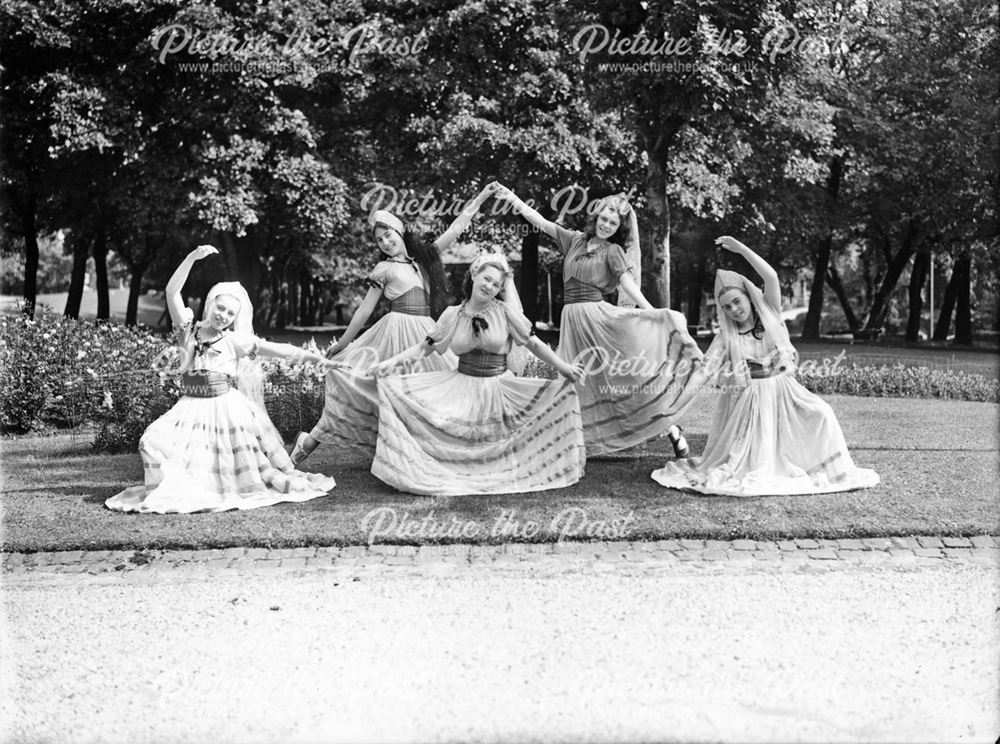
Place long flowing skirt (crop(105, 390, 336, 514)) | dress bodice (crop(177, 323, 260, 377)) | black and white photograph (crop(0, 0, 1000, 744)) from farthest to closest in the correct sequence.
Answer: dress bodice (crop(177, 323, 260, 377)) → long flowing skirt (crop(105, 390, 336, 514)) → black and white photograph (crop(0, 0, 1000, 744))

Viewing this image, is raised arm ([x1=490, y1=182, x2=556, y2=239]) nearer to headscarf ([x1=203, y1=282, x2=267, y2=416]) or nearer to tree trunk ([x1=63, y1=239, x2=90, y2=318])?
headscarf ([x1=203, y1=282, x2=267, y2=416])

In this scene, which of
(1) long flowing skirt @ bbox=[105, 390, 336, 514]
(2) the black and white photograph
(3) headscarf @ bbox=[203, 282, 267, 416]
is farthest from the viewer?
(3) headscarf @ bbox=[203, 282, 267, 416]

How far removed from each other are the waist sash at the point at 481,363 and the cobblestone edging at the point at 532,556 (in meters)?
2.14

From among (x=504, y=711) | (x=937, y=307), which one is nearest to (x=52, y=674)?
(x=504, y=711)

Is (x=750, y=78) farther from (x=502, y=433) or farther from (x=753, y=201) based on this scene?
(x=753, y=201)

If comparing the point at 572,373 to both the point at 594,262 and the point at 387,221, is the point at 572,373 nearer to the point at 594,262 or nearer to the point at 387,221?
the point at 594,262

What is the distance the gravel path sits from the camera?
4.18 metres

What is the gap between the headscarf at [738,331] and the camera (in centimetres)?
873

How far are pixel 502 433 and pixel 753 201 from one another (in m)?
21.4

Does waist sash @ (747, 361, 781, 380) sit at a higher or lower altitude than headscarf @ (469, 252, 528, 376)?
lower

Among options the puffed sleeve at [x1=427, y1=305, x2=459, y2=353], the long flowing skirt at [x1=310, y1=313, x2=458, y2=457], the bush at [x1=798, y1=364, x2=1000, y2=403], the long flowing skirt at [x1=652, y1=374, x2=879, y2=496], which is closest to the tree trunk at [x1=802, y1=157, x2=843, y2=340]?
the bush at [x1=798, y1=364, x2=1000, y2=403]

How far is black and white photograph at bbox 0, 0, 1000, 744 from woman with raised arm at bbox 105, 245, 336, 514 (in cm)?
3

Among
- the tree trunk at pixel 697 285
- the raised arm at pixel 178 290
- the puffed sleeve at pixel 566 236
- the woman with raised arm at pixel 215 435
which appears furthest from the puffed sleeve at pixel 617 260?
the tree trunk at pixel 697 285

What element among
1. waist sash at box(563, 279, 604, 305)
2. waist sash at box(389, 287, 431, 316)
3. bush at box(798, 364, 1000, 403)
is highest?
waist sash at box(563, 279, 604, 305)
